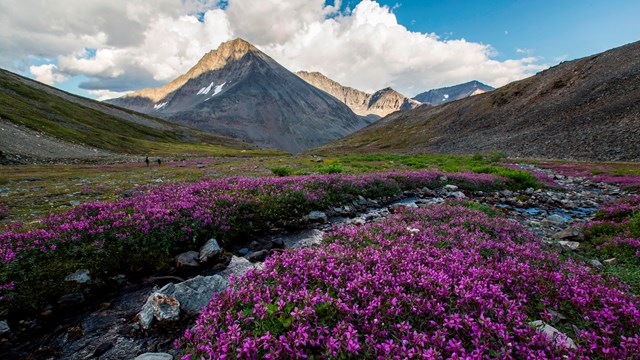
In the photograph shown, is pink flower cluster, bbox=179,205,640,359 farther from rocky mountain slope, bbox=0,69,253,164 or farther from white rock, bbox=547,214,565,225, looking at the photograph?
rocky mountain slope, bbox=0,69,253,164

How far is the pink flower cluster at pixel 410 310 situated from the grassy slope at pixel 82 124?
102686 mm

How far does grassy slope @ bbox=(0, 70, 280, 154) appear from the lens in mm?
84875

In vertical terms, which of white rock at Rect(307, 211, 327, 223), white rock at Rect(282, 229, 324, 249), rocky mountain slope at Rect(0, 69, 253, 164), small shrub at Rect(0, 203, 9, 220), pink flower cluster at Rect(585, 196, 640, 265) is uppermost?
rocky mountain slope at Rect(0, 69, 253, 164)

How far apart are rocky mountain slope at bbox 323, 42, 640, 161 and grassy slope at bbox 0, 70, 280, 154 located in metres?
94.5

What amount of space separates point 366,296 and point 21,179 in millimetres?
32205

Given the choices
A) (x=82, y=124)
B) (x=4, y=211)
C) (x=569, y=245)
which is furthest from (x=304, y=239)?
(x=82, y=124)

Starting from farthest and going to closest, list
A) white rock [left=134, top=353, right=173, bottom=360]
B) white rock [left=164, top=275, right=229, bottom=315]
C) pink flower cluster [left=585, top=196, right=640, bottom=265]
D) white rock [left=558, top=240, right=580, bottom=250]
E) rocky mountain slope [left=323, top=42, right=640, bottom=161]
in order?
rocky mountain slope [left=323, top=42, right=640, bottom=161] → white rock [left=558, top=240, right=580, bottom=250] → pink flower cluster [left=585, top=196, right=640, bottom=265] → white rock [left=164, top=275, right=229, bottom=315] → white rock [left=134, top=353, right=173, bottom=360]

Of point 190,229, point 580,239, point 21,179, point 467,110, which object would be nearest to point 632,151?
point 580,239

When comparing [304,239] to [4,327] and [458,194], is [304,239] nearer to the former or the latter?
[4,327]

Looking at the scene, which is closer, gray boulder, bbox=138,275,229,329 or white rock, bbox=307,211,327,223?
gray boulder, bbox=138,275,229,329

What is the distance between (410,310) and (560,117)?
3933 inches

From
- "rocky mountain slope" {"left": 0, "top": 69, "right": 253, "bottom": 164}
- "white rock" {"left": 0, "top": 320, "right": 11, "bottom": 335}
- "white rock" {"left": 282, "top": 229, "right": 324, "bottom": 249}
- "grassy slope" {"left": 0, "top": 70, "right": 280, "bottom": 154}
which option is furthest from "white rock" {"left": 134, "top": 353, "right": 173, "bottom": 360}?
"grassy slope" {"left": 0, "top": 70, "right": 280, "bottom": 154}

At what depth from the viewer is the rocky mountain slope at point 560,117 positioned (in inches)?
2175

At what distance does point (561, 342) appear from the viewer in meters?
3.54
